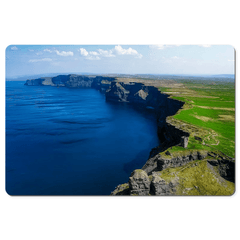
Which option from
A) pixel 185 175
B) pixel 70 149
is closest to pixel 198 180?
pixel 185 175

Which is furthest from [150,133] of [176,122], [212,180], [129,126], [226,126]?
[212,180]

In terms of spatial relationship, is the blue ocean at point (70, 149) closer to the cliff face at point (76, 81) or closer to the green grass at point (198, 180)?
the green grass at point (198, 180)

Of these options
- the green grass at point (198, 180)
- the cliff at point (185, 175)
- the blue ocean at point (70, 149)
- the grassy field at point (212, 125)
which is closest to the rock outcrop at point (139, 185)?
the cliff at point (185, 175)

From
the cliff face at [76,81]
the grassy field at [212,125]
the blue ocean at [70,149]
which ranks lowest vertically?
the blue ocean at [70,149]

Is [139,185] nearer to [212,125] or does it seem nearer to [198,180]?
[198,180]

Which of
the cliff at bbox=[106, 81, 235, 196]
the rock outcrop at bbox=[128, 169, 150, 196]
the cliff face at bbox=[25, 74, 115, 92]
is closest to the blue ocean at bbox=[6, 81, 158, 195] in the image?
the cliff at bbox=[106, 81, 235, 196]

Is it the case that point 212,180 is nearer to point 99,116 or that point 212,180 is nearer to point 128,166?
point 128,166

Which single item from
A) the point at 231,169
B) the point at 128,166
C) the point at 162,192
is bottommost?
the point at 128,166

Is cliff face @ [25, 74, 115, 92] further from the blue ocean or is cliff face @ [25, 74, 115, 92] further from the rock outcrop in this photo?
the rock outcrop
